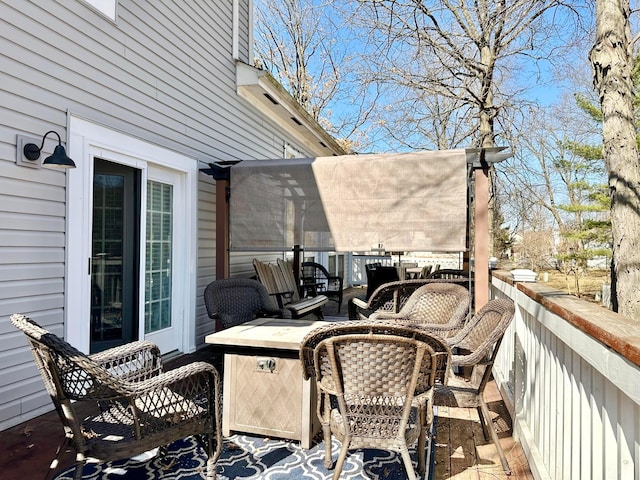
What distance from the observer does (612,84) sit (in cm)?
468

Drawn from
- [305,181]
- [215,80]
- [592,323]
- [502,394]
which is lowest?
[502,394]

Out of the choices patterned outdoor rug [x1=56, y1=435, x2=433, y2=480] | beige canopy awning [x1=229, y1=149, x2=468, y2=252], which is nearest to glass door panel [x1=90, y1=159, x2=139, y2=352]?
beige canopy awning [x1=229, y1=149, x2=468, y2=252]

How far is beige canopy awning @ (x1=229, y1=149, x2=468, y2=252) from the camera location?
441 cm

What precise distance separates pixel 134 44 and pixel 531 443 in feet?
14.6

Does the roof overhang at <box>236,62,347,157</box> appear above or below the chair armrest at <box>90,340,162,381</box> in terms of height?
above

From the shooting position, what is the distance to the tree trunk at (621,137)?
4594 mm

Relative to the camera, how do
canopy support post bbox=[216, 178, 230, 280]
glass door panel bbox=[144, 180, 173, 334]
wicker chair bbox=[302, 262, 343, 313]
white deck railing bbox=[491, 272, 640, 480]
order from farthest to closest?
wicker chair bbox=[302, 262, 343, 313] → canopy support post bbox=[216, 178, 230, 280] → glass door panel bbox=[144, 180, 173, 334] → white deck railing bbox=[491, 272, 640, 480]

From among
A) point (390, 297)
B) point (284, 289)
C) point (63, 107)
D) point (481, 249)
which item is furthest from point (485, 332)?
point (284, 289)

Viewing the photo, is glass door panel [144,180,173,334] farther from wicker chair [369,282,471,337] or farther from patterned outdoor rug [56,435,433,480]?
wicker chair [369,282,471,337]

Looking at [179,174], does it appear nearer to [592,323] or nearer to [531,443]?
[531,443]

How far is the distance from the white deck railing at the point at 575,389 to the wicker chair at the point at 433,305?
3.45 ft

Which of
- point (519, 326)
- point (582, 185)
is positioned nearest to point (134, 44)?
point (519, 326)

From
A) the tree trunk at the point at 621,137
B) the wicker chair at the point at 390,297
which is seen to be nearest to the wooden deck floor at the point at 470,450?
the wicker chair at the point at 390,297

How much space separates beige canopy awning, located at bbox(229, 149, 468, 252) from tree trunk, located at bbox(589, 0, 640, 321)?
1695 mm
